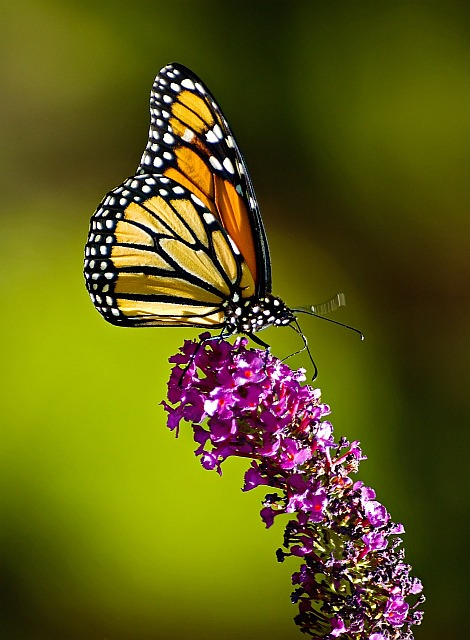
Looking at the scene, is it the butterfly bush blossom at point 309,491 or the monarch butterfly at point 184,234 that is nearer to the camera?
the butterfly bush blossom at point 309,491

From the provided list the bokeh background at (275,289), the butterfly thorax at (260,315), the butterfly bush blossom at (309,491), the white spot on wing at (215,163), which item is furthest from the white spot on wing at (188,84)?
the bokeh background at (275,289)

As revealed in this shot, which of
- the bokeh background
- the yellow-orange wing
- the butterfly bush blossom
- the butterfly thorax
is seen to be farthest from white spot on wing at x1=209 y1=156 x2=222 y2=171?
the bokeh background

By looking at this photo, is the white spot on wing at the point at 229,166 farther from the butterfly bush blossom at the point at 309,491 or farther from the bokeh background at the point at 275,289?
the bokeh background at the point at 275,289

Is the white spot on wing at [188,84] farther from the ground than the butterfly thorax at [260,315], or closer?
farther from the ground

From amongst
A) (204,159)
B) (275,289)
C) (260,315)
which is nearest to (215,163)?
(204,159)

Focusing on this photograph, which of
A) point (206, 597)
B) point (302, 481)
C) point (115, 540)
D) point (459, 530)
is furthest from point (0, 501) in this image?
point (302, 481)

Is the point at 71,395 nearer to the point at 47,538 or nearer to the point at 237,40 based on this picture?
the point at 47,538

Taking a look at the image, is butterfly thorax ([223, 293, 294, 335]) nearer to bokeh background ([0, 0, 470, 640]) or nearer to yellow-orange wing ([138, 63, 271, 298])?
yellow-orange wing ([138, 63, 271, 298])
